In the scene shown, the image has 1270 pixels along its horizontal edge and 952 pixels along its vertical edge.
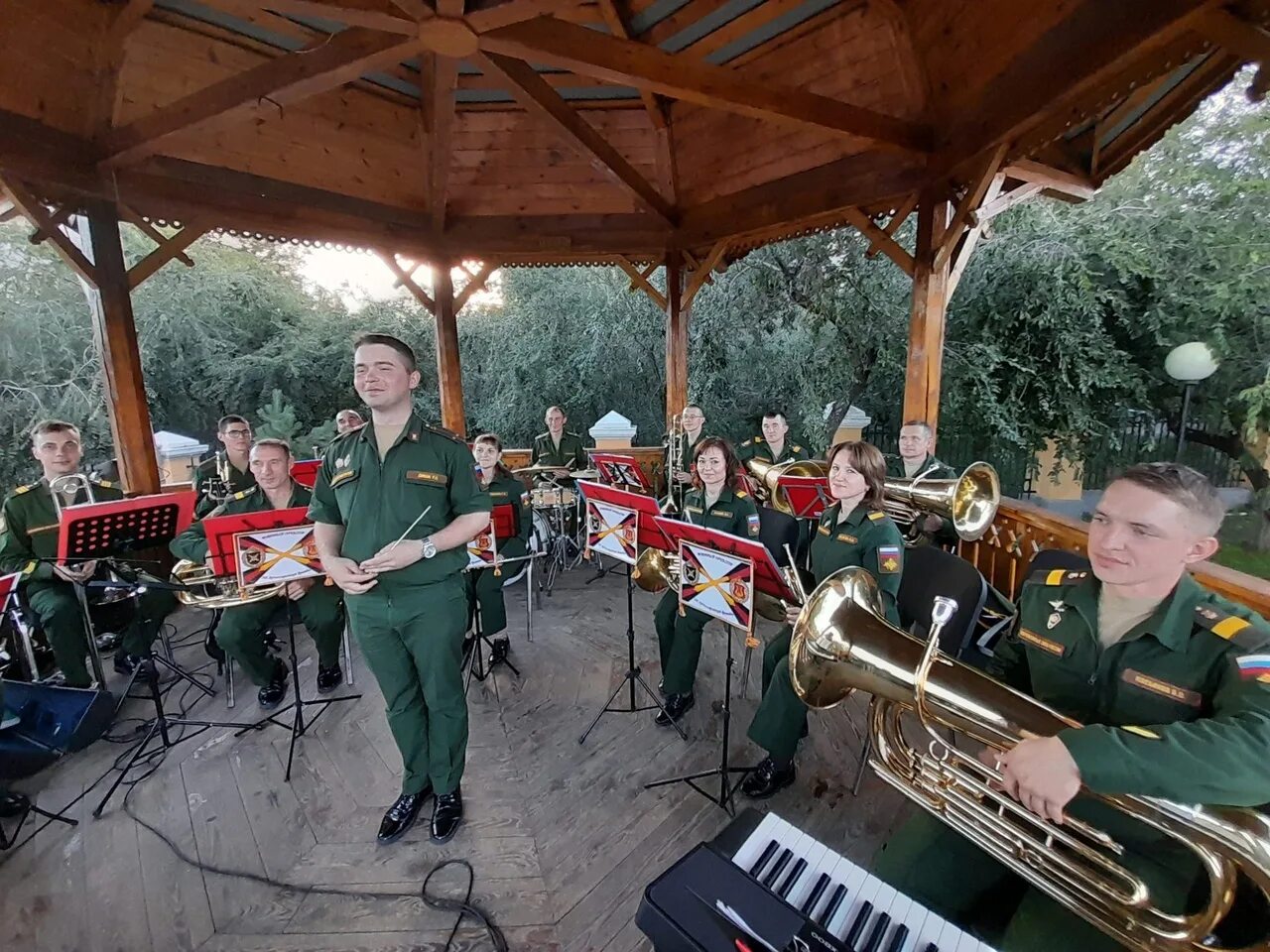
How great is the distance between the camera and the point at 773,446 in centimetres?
557

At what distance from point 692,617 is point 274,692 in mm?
2653

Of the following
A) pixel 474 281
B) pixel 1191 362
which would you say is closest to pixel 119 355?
pixel 474 281

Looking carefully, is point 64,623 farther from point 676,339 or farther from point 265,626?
point 676,339

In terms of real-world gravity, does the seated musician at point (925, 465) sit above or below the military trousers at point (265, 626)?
above

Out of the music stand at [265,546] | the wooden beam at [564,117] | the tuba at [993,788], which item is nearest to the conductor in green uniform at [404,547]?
the music stand at [265,546]

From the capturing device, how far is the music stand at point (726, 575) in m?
2.24

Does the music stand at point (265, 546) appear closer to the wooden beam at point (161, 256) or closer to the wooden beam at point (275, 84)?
the wooden beam at point (275, 84)

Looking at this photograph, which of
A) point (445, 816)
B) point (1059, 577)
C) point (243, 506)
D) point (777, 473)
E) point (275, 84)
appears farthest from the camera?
point (777, 473)

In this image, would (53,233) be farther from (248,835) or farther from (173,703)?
(248,835)

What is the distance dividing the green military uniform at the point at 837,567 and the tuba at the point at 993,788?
88cm

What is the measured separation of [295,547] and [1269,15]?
4.73 m

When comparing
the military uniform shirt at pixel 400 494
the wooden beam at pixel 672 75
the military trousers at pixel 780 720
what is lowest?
Result: the military trousers at pixel 780 720

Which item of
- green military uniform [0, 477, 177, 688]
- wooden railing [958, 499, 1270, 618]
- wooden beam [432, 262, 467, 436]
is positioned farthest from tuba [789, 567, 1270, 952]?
wooden beam [432, 262, 467, 436]

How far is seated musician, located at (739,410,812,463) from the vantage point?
5367 millimetres
